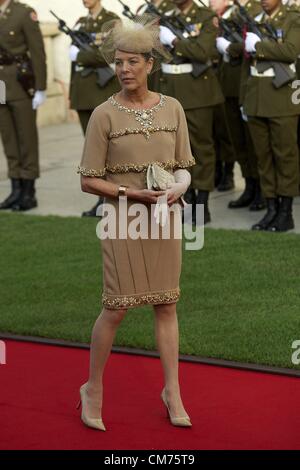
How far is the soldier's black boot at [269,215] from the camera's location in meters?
10.1

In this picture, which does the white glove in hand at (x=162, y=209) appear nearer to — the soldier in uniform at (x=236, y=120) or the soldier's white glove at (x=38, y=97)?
the soldier in uniform at (x=236, y=120)

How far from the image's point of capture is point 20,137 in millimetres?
11477

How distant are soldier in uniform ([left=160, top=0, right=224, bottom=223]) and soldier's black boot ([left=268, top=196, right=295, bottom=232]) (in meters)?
0.70

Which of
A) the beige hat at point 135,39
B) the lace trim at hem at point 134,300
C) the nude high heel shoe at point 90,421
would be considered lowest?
the nude high heel shoe at point 90,421

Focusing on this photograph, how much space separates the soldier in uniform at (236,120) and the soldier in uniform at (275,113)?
74 cm

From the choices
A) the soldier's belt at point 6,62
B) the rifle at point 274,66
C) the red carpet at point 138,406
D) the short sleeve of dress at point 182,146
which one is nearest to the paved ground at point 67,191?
the rifle at point 274,66

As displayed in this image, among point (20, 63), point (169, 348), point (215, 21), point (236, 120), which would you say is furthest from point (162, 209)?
point (20, 63)

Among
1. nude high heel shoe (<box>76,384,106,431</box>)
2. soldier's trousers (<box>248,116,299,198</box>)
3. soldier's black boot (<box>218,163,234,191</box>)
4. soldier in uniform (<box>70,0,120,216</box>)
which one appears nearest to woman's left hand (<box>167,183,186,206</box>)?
nude high heel shoe (<box>76,384,106,431</box>)

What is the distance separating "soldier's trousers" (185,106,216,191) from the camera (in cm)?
1045

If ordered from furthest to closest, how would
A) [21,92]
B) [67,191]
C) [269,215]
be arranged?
1. [67,191]
2. [21,92]
3. [269,215]

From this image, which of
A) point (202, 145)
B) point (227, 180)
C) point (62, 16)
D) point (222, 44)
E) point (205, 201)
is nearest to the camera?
point (202, 145)

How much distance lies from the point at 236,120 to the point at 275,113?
49.4 inches

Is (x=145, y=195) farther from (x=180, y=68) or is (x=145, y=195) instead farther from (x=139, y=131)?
(x=180, y=68)

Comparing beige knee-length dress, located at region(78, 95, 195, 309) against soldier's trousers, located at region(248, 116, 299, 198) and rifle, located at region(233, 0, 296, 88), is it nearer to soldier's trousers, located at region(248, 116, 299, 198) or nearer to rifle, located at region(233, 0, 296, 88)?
rifle, located at region(233, 0, 296, 88)
